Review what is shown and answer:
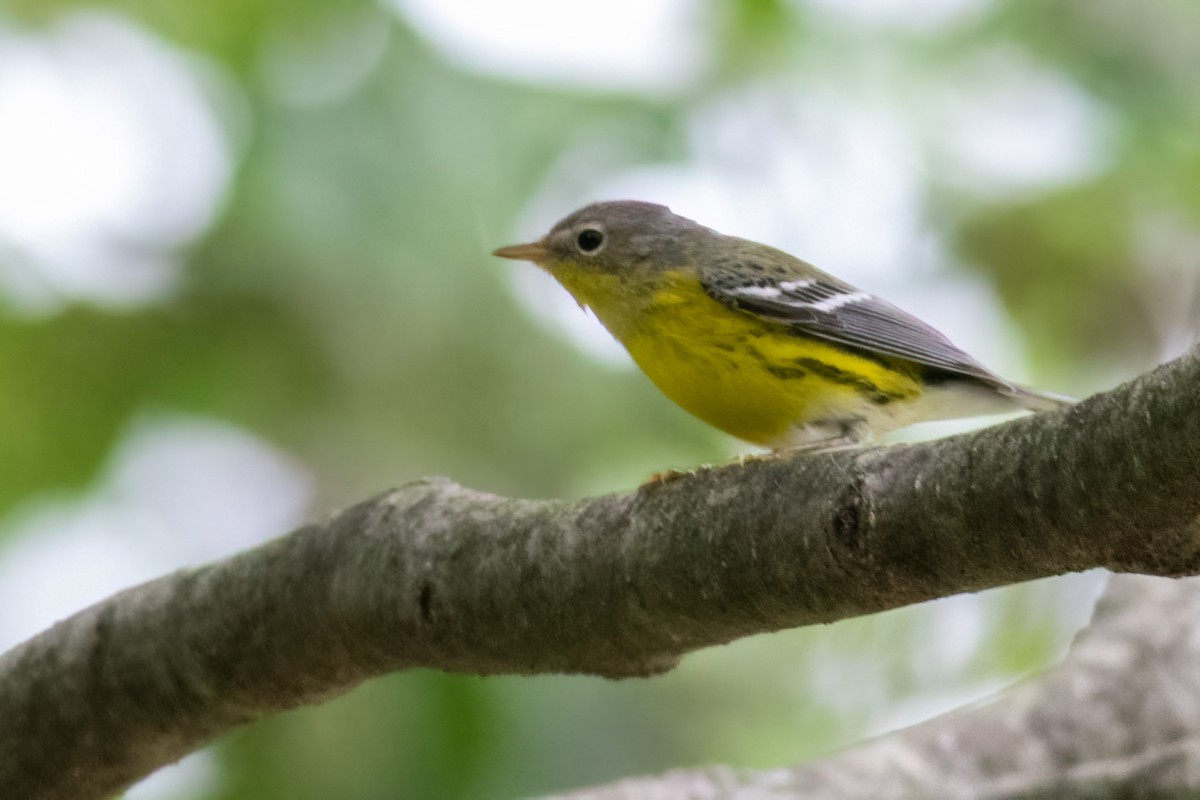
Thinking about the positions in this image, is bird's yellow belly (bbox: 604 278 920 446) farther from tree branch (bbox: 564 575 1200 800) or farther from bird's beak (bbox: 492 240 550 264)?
tree branch (bbox: 564 575 1200 800)

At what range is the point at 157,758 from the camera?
373 centimetres

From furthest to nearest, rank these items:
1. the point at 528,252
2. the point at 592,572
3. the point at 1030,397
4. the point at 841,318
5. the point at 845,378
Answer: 1. the point at 528,252
2. the point at 1030,397
3. the point at 841,318
4. the point at 845,378
5. the point at 592,572

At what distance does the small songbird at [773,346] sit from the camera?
15.1 feet

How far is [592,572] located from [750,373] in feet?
5.96

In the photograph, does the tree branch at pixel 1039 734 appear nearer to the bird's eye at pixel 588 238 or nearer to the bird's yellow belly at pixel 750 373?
the bird's yellow belly at pixel 750 373

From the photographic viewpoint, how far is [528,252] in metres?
5.52

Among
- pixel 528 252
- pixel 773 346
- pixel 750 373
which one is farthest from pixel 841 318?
pixel 528 252

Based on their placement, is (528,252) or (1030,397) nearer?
(1030,397)

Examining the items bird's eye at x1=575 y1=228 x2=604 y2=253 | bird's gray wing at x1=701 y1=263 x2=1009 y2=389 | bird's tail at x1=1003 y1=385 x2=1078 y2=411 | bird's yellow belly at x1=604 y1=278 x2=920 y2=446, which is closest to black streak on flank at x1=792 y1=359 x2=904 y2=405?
bird's yellow belly at x1=604 y1=278 x2=920 y2=446

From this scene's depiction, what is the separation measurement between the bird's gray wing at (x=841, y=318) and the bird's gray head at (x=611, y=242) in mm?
391

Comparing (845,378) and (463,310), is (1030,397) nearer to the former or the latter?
(845,378)

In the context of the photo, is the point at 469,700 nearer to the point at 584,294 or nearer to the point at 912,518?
the point at 584,294

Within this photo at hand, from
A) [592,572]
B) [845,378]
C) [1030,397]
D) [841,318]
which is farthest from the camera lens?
[1030,397]

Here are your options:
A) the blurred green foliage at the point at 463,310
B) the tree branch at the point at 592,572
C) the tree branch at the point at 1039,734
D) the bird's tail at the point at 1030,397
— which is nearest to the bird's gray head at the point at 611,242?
the blurred green foliage at the point at 463,310
